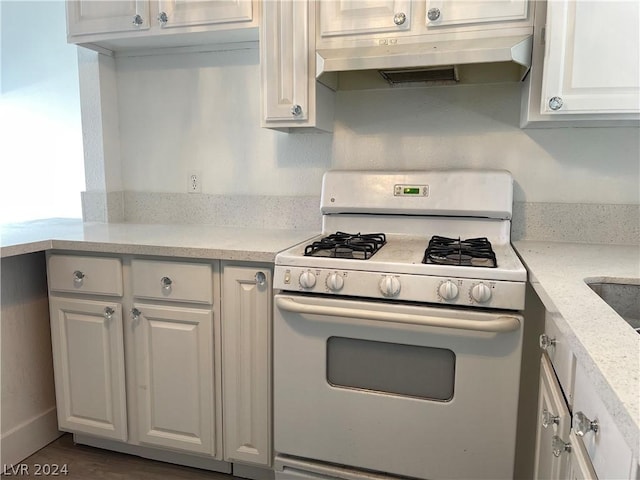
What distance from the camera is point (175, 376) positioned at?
1791 mm

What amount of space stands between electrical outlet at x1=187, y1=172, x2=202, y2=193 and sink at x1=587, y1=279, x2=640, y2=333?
1737mm

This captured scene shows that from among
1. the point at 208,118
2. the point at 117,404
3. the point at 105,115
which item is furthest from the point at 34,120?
the point at 117,404

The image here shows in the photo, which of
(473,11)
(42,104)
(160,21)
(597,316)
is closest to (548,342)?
(597,316)

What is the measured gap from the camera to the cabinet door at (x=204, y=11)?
189cm

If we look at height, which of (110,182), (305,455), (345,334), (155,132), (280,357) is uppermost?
(155,132)

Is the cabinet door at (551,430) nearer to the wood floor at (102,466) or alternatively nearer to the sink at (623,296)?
the sink at (623,296)

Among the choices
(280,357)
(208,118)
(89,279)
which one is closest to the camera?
(280,357)

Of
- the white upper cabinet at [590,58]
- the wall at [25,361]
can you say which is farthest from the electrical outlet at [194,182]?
the white upper cabinet at [590,58]

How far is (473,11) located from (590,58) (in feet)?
1.32

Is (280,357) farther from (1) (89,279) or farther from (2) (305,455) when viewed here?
(1) (89,279)

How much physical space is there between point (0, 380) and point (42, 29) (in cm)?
216

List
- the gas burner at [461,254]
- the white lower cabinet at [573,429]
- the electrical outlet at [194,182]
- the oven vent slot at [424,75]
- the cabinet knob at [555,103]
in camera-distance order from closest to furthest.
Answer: the white lower cabinet at [573,429]
the gas burner at [461,254]
the cabinet knob at [555,103]
the oven vent slot at [424,75]
the electrical outlet at [194,182]

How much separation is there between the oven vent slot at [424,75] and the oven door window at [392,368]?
3.29 ft

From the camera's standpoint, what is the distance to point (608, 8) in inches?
58.4
